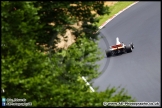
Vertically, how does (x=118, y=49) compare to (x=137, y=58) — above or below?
above

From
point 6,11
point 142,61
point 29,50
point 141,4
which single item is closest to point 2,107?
point 29,50

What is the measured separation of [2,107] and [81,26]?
4.78 m

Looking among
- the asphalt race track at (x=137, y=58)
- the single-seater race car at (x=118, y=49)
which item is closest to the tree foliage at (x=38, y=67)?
the asphalt race track at (x=137, y=58)

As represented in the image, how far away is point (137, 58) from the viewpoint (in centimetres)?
2238

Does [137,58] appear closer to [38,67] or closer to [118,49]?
[118,49]

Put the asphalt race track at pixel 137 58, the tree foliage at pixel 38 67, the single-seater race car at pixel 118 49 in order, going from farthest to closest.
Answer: the single-seater race car at pixel 118 49 → the asphalt race track at pixel 137 58 → the tree foliage at pixel 38 67

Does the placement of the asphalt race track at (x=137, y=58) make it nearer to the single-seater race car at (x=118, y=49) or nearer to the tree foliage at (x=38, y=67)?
the single-seater race car at (x=118, y=49)

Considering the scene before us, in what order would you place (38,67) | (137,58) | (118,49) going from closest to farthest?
(38,67)
(137,58)
(118,49)

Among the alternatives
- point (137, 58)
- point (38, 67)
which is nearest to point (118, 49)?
point (137, 58)

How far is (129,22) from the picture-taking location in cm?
2927

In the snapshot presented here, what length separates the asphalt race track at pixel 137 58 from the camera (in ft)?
63.2

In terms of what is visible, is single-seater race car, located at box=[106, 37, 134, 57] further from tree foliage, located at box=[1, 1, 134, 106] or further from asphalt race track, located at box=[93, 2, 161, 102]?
tree foliage, located at box=[1, 1, 134, 106]

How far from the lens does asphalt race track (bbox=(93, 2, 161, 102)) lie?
19252mm

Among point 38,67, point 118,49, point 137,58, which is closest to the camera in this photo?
point 38,67
